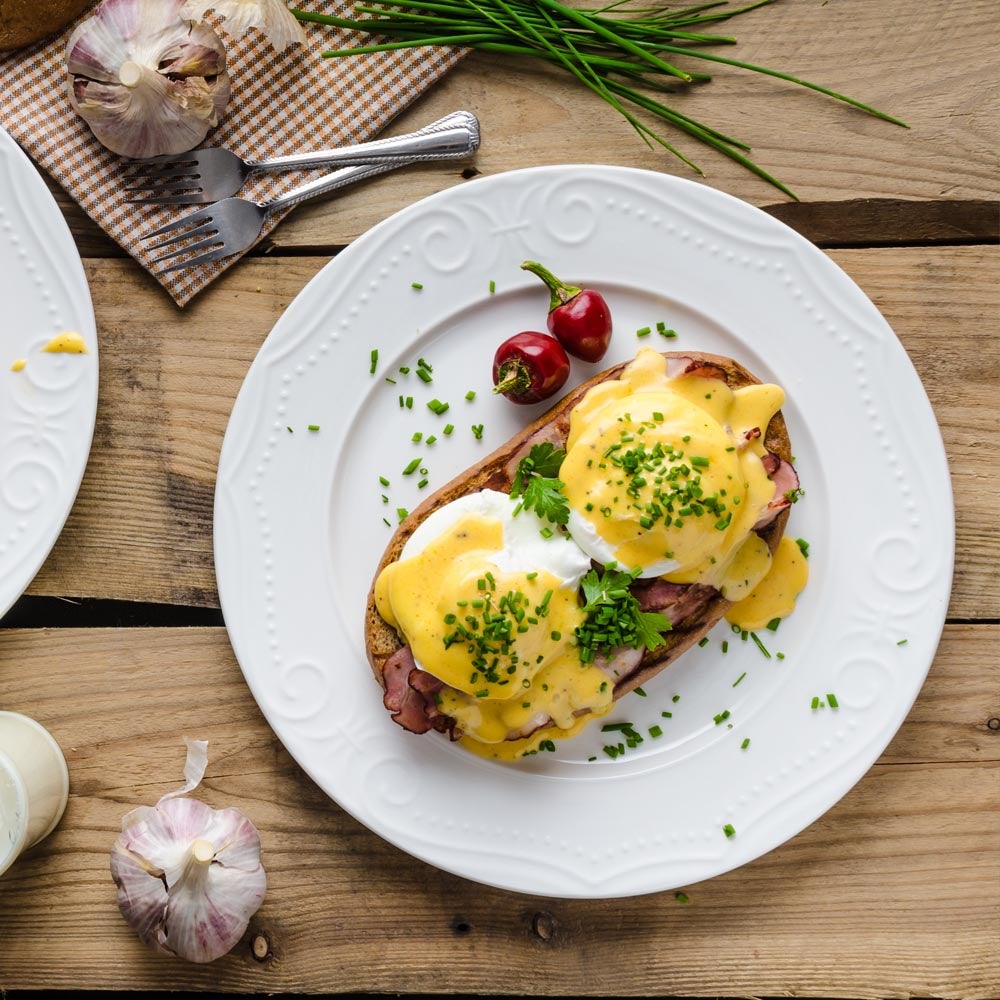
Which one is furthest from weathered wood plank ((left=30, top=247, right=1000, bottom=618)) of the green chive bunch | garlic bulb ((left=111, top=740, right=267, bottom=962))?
garlic bulb ((left=111, top=740, right=267, bottom=962))

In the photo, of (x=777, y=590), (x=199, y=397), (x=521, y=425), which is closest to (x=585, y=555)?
(x=521, y=425)

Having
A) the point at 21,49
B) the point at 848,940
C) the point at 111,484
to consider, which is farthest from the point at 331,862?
the point at 21,49

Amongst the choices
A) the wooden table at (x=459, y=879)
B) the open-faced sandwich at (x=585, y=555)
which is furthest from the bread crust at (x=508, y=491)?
the wooden table at (x=459, y=879)

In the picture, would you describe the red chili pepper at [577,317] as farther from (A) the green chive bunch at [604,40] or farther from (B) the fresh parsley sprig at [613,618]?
(B) the fresh parsley sprig at [613,618]

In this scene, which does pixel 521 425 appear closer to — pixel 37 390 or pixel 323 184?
pixel 323 184

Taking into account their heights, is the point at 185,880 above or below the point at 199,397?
below
